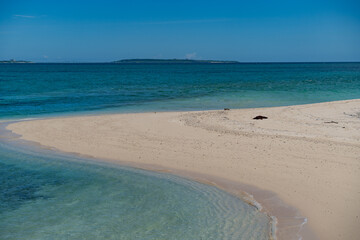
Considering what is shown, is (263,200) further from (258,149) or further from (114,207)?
(258,149)

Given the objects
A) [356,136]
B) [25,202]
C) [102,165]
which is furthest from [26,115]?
[356,136]

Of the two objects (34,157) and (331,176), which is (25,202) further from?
(331,176)

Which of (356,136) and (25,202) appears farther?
(356,136)

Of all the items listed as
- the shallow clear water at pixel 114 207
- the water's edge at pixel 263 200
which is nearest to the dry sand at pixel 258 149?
the water's edge at pixel 263 200

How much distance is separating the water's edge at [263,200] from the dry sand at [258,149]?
0.05m

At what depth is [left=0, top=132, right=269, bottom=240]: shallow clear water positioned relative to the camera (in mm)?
6305

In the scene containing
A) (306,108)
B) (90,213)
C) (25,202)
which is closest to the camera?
(90,213)

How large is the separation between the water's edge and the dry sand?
0.05 metres

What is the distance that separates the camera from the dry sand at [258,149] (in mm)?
7301

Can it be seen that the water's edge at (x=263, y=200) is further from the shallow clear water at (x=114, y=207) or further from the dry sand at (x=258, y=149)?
the shallow clear water at (x=114, y=207)

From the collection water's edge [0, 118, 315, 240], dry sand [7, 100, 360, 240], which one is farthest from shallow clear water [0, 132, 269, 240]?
dry sand [7, 100, 360, 240]

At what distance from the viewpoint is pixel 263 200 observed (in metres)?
7.65

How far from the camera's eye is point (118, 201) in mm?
7766

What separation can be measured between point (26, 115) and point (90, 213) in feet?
51.1
